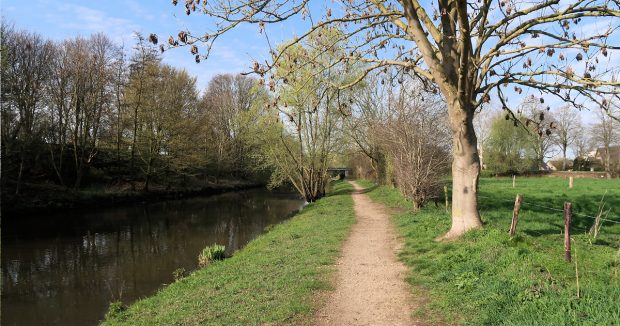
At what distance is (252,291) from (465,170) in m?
5.52

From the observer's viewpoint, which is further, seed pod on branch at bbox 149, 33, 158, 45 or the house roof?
the house roof

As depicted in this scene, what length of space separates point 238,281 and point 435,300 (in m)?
4.01

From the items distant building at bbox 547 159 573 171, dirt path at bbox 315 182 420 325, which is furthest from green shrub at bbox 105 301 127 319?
distant building at bbox 547 159 573 171

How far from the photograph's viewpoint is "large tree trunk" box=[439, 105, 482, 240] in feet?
31.0

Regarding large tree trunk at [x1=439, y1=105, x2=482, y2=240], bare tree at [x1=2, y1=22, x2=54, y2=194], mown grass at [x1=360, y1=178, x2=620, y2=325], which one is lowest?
mown grass at [x1=360, y1=178, x2=620, y2=325]

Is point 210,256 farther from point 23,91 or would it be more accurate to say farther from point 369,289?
point 23,91

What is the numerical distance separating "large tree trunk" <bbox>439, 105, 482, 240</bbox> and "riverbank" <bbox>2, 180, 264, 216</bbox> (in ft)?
76.7

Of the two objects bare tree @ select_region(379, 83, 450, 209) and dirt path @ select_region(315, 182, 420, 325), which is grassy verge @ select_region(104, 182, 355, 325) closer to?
dirt path @ select_region(315, 182, 420, 325)

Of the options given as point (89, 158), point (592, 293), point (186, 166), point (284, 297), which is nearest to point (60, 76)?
point (89, 158)

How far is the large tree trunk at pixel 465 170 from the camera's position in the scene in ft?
31.0

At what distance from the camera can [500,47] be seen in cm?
942

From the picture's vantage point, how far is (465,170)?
9633mm

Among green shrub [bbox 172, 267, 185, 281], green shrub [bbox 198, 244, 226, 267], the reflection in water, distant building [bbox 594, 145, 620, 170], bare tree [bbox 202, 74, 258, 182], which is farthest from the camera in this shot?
distant building [bbox 594, 145, 620, 170]

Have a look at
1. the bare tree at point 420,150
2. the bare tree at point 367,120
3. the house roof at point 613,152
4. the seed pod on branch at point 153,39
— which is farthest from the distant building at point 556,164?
the seed pod on branch at point 153,39
